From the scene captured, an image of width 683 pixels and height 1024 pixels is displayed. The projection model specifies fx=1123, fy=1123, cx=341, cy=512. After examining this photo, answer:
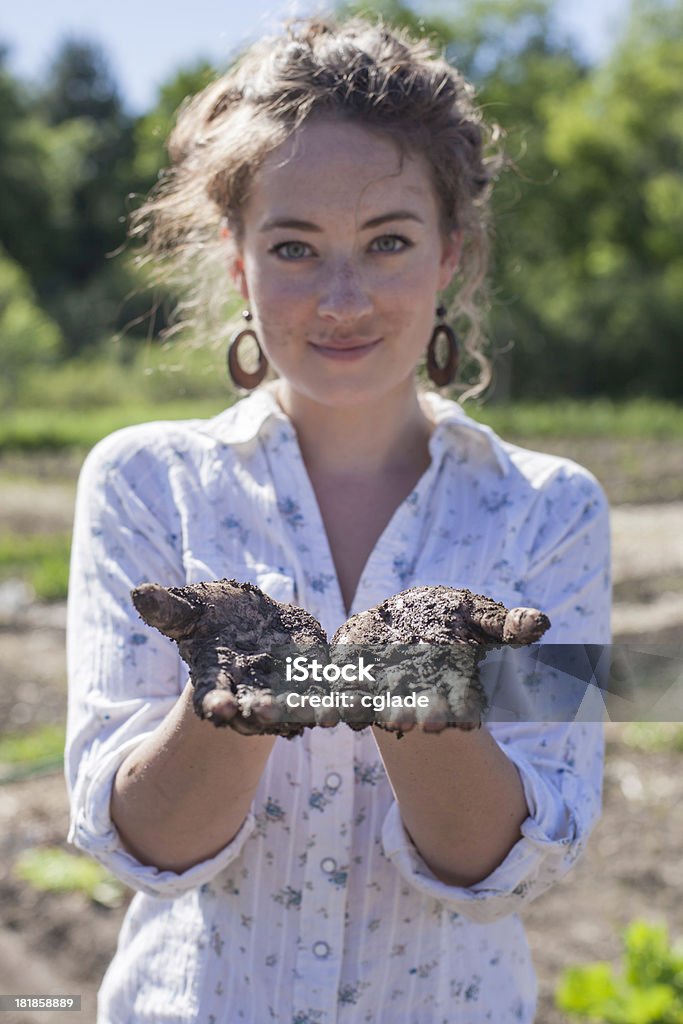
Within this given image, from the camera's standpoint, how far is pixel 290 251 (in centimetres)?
147

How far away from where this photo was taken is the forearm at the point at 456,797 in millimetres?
1127

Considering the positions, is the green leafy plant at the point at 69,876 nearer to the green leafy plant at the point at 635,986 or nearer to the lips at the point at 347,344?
the green leafy plant at the point at 635,986

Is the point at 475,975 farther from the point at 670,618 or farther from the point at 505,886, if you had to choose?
the point at 670,618

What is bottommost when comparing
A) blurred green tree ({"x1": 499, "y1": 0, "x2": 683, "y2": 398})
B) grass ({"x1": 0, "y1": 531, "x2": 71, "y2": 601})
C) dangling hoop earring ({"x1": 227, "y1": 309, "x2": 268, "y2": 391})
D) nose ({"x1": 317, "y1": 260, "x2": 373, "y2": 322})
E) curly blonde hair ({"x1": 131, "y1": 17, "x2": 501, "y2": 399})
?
nose ({"x1": 317, "y1": 260, "x2": 373, "y2": 322})

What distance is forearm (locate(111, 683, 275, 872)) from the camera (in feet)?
3.76

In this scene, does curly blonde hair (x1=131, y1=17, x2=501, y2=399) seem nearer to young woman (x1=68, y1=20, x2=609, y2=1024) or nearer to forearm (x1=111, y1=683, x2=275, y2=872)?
young woman (x1=68, y1=20, x2=609, y2=1024)

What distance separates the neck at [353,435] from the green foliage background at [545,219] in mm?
12448

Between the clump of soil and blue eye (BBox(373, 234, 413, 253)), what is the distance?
1.92ft

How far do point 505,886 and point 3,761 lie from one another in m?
2.65

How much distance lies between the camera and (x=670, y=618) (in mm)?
5164

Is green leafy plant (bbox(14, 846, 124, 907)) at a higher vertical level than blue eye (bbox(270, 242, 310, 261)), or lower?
lower

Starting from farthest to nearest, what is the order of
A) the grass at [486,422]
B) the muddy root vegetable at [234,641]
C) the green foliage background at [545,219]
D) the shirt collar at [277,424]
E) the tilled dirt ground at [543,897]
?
the green foliage background at [545,219], the grass at [486,422], the tilled dirt ground at [543,897], the shirt collar at [277,424], the muddy root vegetable at [234,641]

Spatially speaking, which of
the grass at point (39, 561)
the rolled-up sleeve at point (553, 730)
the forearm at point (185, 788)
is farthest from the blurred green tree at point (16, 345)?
the forearm at point (185, 788)

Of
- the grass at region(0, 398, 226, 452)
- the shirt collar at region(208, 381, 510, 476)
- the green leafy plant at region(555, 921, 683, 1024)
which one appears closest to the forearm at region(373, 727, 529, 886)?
the shirt collar at region(208, 381, 510, 476)
